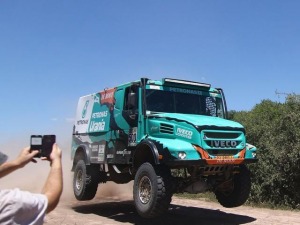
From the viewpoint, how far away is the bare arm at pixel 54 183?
2.29 meters

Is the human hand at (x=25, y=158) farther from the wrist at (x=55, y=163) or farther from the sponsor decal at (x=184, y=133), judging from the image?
the sponsor decal at (x=184, y=133)

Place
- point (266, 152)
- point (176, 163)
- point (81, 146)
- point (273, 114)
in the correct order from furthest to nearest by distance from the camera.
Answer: point (273, 114) < point (266, 152) < point (81, 146) < point (176, 163)

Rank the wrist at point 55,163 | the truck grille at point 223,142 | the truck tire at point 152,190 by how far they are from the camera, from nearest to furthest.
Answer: the wrist at point 55,163 → the truck tire at point 152,190 → the truck grille at point 223,142

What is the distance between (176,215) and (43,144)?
8.56 meters

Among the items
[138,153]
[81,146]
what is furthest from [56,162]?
[81,146]

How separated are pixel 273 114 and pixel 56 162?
1340 cm

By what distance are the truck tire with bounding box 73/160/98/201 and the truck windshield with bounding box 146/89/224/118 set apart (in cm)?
304

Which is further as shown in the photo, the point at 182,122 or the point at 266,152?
the point at 266,152

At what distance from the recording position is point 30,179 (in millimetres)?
20328

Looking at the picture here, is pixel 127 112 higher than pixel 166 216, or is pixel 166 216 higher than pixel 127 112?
pixel 127 112

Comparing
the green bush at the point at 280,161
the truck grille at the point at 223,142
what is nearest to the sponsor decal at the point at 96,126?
the truck grille at the point at 223,142

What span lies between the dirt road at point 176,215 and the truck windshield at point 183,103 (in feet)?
8.22

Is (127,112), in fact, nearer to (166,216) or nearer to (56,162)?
(166,216)

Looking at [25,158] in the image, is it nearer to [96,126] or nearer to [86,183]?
[86,183]
